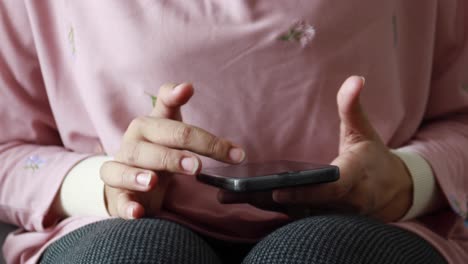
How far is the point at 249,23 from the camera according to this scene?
629 mm

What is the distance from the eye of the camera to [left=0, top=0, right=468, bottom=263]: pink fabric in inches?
24.8

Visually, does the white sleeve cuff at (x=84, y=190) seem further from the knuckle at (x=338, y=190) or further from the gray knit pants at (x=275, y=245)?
the knuckle at (x=338, y=190)

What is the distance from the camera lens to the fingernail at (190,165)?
0.52m

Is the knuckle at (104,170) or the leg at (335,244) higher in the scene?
the knuckle at (104,170)

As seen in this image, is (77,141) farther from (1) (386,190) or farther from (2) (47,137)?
(1) (386,190)

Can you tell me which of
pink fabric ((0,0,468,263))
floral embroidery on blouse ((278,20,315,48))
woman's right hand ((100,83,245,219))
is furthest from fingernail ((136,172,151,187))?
floral embroidery on blouse ((278,20,315,48))

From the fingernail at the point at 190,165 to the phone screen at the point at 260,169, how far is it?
0.02 m

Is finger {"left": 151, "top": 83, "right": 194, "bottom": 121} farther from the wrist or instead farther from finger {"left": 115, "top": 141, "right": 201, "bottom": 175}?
the wrist

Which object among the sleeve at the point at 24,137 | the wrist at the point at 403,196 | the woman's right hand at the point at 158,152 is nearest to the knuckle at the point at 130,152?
the woman's right hand at the point at 158,152

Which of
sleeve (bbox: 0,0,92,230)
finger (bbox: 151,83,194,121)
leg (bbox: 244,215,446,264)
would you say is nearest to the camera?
leg (bbox: 244,215,446,264)

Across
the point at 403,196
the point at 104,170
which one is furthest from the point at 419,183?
the point at 104,170

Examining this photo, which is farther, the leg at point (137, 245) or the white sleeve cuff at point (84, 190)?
the white sleeve cuff at point (84, 190)

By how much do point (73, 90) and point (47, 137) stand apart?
3.3 inches

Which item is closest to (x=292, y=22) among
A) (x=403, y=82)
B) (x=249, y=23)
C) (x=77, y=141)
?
(x=249, y=23)
